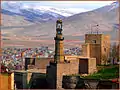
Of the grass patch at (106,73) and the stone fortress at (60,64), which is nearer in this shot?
the grass patch at (106,73)

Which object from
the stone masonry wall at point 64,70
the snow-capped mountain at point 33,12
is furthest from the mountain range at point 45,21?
the stone masonry wall at point 64,70

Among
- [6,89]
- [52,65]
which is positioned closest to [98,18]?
[52,65]

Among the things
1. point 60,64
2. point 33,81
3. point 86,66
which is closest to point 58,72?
point 60,64

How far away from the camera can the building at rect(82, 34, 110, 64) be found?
12344 millimetres

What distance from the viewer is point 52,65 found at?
32.8 ft

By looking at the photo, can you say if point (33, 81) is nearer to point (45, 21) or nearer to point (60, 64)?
point (60, 64)

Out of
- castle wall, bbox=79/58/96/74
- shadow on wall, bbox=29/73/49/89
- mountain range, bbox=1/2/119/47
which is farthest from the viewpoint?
mountain range, bbox=1/2/119/47

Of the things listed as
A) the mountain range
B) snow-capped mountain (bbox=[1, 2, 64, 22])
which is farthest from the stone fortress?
snow-capped mountain (bbox=[1, 2, 64, 22])

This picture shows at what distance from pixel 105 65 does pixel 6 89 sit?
281 inches

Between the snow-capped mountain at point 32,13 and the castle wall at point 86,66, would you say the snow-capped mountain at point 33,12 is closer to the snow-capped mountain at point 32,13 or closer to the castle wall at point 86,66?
the snow-capped mountain at point 32,13

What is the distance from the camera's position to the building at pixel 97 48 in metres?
12.3

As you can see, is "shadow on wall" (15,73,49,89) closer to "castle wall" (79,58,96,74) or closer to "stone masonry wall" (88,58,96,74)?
"castle wall" (79,58,96,74)

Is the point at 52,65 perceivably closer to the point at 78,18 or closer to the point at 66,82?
the point at 66,82

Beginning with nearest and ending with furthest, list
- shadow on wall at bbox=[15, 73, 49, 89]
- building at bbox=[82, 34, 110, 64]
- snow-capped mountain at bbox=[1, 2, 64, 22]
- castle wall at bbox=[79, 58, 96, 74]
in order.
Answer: shadow on wall at bbox=[15, 73, 49, 89] → castle wall at bbox=[79, 58, 96, 74] → building at bbox=[82, 34, 110, 64] → snow-capped mountain at bbox=[1, 2, 64, 22]
